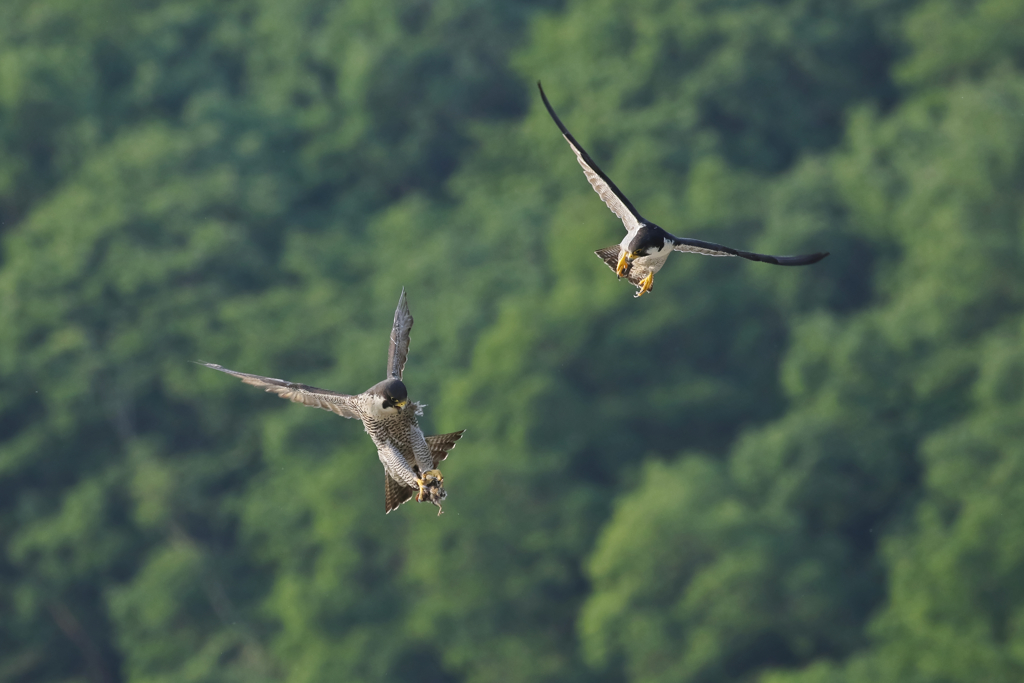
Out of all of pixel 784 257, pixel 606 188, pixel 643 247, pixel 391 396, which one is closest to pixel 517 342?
pixel 606 188

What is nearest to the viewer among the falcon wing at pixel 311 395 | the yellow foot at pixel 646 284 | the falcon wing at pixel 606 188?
the falcon wing at pixel 311 395

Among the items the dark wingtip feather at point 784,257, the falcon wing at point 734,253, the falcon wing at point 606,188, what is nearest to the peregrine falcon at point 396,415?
the falcon wing at point 606,188

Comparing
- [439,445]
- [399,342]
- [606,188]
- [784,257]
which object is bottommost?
[784,257]

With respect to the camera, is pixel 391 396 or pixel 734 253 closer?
pixel 391 396

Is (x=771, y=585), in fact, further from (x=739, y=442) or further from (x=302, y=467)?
(x=302, y=467)

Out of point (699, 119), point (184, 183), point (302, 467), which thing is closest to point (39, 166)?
point (184, 183)

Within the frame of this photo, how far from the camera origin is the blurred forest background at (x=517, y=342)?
58.8 meters

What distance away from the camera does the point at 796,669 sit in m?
57.6

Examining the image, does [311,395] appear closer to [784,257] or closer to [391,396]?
[391,396]

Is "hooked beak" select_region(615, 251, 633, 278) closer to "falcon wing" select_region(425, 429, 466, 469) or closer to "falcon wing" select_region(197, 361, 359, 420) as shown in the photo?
"falcon wing" select_region(425, 429, 466, 469)

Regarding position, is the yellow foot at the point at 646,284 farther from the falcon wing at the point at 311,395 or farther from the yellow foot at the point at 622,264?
the falcon wing at the point at 311,395

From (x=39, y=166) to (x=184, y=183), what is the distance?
924cm

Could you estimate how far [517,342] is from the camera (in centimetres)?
6481

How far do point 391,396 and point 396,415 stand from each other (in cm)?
59
